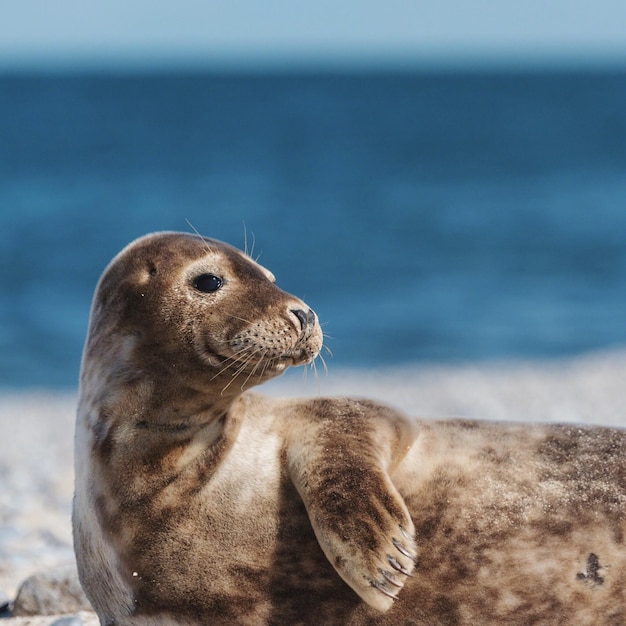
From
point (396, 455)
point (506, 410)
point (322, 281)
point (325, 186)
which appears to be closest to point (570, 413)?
point (506, 410)

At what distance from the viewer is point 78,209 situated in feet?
103

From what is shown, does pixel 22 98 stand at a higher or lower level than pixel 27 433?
higher

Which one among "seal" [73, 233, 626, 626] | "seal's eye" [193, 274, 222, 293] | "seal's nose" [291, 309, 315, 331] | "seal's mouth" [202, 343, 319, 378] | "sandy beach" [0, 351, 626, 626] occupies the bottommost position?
"sandy beach" [0, 351, 626, 626]

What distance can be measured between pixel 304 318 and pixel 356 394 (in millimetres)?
9407

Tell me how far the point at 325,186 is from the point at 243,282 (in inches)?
1316

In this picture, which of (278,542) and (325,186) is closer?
(278,542)

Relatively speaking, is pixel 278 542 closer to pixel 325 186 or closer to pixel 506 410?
pixel 506 410

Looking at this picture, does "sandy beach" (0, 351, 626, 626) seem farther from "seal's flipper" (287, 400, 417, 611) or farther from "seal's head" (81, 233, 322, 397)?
"seal's flipper" (287, 400, 417, 611)

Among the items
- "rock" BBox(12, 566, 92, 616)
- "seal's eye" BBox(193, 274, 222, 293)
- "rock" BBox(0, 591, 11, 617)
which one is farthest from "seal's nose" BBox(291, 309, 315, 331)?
"rock" BBox(0, 591, 11, 617)

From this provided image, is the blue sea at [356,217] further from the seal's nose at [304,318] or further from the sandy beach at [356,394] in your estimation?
the seal's nose at [304,318]

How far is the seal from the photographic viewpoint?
4.52 m

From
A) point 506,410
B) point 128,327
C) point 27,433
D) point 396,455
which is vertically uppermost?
point 128,327

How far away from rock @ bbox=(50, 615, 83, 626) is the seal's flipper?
1550 mm

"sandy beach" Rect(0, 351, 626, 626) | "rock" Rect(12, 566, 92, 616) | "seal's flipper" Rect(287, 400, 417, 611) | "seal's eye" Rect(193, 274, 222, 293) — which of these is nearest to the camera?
"seal's flipper" Rect(287, 400, 417, 611)
